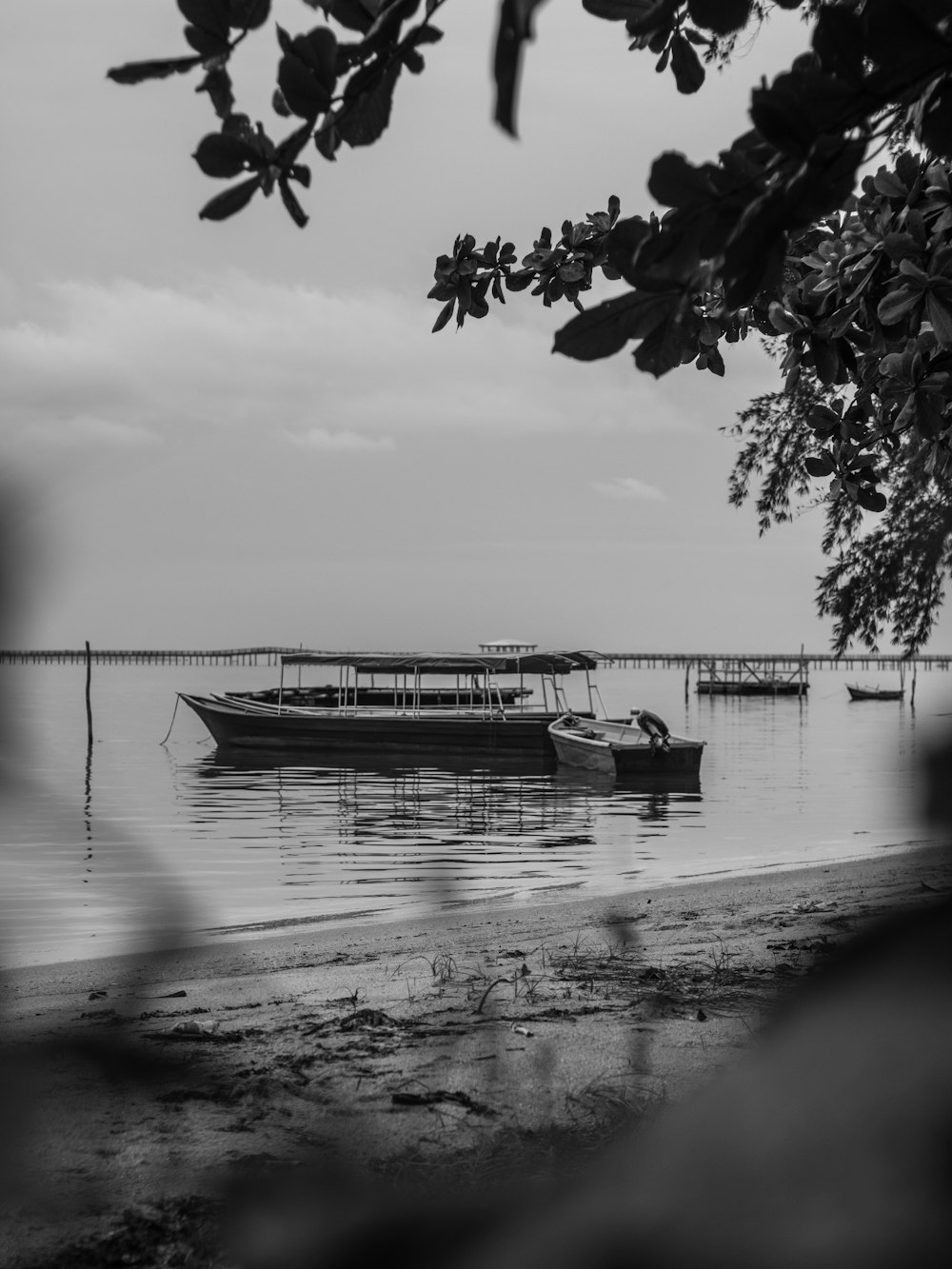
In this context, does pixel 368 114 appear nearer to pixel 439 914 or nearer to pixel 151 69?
pixel 151 69

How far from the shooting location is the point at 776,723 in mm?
60438

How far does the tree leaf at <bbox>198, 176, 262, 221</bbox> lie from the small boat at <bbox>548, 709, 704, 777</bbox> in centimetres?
2966

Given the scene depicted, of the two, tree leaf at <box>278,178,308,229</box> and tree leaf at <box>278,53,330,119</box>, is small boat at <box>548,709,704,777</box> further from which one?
tree leaf at <box>278,53,330,119</box>

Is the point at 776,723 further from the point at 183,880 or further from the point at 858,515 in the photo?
the point at 183,880

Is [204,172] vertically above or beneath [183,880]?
above

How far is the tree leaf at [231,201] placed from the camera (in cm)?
101

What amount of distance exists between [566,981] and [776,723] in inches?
2240

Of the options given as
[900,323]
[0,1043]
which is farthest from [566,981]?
[0,1043]

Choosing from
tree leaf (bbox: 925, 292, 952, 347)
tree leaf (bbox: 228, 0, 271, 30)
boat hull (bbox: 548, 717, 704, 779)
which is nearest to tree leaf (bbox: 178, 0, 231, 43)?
tree leaf (bbox: 228, 0, 271, 30)

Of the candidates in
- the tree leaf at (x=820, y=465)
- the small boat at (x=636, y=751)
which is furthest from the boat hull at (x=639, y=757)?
the tree leaf at (x=820, y=465)

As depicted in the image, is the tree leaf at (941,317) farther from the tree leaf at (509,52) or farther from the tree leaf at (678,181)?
the tree leaf at (509,52)

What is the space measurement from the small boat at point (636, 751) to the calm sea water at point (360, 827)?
2.05 ft

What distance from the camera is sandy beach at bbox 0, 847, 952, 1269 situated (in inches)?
25.3

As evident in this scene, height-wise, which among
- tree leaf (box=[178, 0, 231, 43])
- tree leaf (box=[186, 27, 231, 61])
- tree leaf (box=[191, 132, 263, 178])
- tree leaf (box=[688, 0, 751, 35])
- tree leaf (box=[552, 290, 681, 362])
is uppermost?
tree leaf (box=[688, 0, 751, 35])
